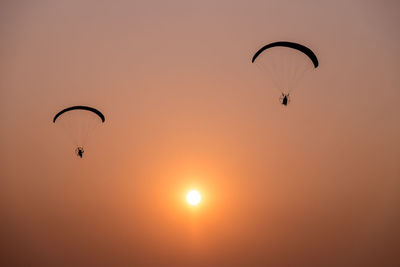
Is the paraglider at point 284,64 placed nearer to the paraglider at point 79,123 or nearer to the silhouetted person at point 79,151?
the paraglider at point 79,123

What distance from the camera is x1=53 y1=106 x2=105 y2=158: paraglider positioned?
14949 millimetres

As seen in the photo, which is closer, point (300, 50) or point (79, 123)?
point (300, 50)

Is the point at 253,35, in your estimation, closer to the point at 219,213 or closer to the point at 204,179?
the point at 204,179

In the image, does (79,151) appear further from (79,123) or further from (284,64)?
(284,64)

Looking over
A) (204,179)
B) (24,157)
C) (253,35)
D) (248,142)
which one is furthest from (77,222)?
(253,35)

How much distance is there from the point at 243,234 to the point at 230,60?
28.7 ft

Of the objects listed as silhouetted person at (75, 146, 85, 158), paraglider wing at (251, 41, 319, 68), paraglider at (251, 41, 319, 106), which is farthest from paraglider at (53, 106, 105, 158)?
paraglider wing at (251, 41, 319, 68)

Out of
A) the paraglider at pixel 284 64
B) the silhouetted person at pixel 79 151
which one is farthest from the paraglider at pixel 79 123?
the paraglider at pixel 284 64

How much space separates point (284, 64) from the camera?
13695 mm

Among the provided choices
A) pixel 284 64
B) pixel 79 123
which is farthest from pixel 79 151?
pixel 284 64

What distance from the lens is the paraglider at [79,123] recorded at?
589 inches

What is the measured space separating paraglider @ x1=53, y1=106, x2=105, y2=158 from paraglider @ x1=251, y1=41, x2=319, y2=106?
19.7 feet

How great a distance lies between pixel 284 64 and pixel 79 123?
7.62 meters

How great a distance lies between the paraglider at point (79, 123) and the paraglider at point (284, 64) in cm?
602
